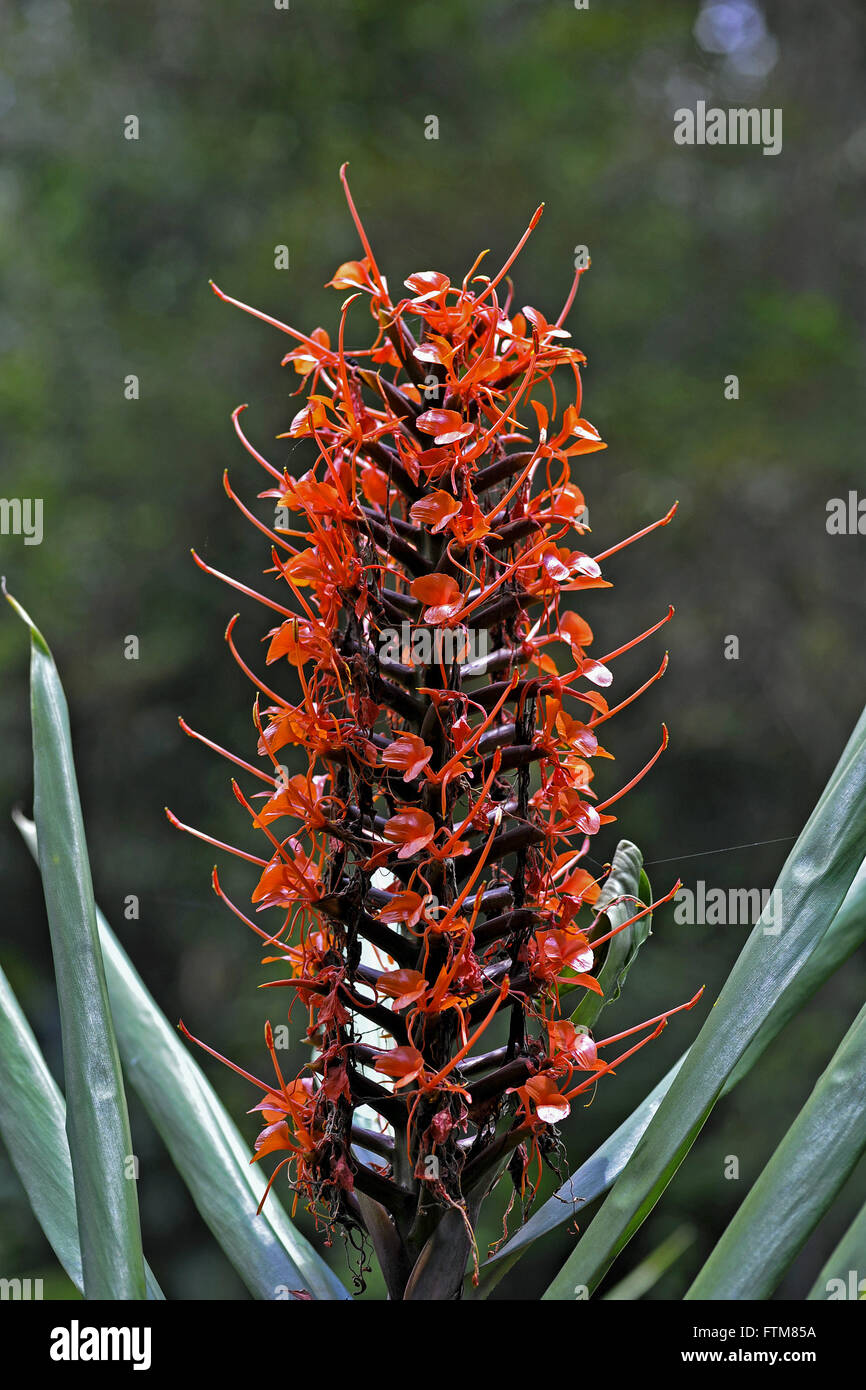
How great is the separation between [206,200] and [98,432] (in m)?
0.36

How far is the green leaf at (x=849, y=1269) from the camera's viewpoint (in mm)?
323

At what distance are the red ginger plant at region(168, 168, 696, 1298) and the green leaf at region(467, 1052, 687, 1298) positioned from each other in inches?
0.6

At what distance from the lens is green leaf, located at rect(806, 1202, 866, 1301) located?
0.32 meters

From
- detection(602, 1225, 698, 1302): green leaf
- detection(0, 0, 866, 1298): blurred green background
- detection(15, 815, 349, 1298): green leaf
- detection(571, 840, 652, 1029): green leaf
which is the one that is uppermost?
detection(0, 0, 866, 1298): blurred green background

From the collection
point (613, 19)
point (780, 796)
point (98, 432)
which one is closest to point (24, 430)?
point (98, 432)

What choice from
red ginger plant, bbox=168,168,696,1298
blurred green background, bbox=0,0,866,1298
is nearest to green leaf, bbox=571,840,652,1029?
red ginger plant, bbox=168,168,696,1298

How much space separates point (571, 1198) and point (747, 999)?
109 millimetres

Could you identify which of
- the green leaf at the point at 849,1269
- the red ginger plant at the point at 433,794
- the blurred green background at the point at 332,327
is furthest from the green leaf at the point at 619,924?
the blurred green background at the point at 332,327

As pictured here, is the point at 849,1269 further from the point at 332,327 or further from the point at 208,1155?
the point at 332,327

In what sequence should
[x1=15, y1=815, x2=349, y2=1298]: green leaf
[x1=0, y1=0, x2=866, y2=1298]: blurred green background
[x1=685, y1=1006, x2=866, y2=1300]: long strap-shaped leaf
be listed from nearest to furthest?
1. [x1=685, y1=1006, x2=866, y2=1300]: long strap-shaped leaf
2. [x1=15, y1=815, x2=349, y2=1298]: green leaf
3. [x1=0, y1=0, x2=866, y2=1298]: blurred green background

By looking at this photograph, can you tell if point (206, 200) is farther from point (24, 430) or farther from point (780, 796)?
point (780, 796)

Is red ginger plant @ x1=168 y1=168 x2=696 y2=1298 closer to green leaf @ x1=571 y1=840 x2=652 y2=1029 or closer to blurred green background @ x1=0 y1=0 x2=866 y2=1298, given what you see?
green leaf @ x1=571 y1=840 x2=652 y2=1029

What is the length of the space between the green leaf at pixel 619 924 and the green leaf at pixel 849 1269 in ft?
0.40
